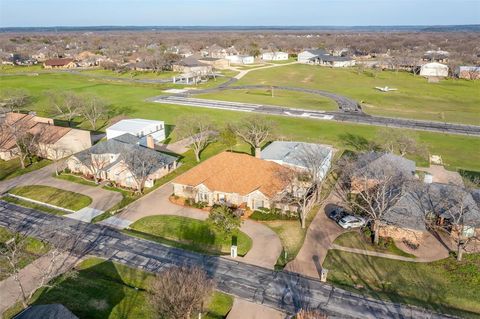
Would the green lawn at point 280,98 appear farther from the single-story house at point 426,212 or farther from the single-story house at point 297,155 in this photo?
the single-story house at point 426,212

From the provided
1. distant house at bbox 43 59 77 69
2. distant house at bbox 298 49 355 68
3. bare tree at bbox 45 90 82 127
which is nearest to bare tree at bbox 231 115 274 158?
bare tree at bbox 45 90 82 127

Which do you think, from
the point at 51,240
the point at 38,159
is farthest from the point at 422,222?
the point at 38,159

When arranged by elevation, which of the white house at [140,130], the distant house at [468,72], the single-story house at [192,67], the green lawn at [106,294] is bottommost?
A: the green lawn at [106,294]

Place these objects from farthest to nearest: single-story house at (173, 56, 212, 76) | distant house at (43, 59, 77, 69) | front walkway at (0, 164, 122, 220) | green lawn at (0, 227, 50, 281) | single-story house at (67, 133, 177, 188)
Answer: distant house at (43, 59, 77, 69), single-story house at (173, 56, 212, 76), single-story house at (67, 133, 177, 188), front walkway at (0, 164, 122, 220), green lawn at (0, 227, 50, 281)

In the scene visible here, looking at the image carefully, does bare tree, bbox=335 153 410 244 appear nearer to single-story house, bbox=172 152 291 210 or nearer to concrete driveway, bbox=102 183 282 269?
single-story house, bbox=172 152 291 210

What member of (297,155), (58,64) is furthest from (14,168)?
(58,64)

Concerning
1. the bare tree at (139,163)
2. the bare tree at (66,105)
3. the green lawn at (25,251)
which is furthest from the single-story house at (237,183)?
the bare tree at (66,105)
